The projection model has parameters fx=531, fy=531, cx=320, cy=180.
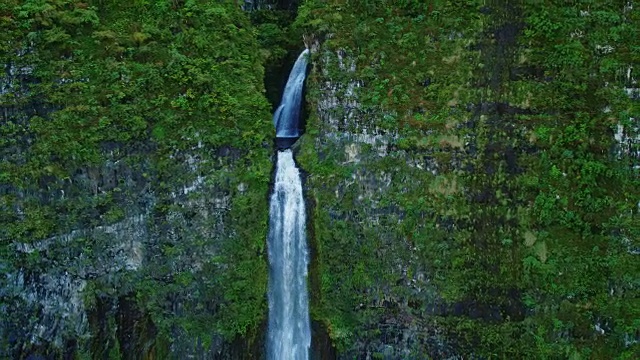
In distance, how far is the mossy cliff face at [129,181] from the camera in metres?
13.2

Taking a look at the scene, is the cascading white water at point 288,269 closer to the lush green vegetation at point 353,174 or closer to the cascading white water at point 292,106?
the lush green vegetation at point 353,174

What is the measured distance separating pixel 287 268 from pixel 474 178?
17.8 ft

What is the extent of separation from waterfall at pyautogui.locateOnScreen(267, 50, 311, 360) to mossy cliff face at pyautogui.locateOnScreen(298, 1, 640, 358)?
1.37ft

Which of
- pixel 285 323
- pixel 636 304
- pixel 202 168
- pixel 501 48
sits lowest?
pixel 285 323

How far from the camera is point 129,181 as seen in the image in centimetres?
1359

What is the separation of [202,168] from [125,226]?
245cm

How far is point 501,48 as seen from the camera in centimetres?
1317

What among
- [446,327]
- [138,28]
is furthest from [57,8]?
[446,327]

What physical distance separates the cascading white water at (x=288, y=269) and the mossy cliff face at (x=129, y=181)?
0.40 meters

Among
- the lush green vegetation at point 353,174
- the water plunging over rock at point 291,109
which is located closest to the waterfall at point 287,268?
the lush green vegetation at point 353,174

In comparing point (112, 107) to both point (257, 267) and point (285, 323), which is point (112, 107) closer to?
Answer: point (257, 267)

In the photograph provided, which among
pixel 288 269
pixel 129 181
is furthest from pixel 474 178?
pixel 129 181

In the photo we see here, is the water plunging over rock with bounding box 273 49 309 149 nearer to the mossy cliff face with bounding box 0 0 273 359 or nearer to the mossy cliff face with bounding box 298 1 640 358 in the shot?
the mossy cliff face with bounding box 298 1 640 358

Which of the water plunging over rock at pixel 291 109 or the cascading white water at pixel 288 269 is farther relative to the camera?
the water plunging over rock at pixel 291 109
